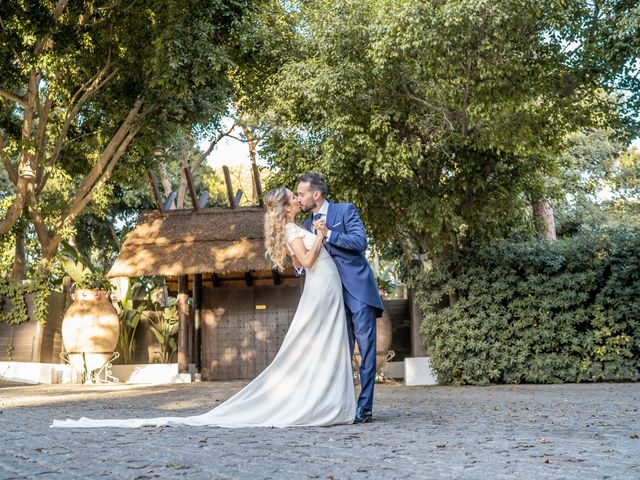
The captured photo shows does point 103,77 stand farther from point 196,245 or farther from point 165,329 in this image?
point 165,329

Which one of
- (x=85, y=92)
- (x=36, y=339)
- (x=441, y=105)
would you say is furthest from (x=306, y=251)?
(x=36, y=339)

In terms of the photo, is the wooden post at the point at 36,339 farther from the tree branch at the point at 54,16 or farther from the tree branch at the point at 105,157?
the tree branch at the point at 54,16

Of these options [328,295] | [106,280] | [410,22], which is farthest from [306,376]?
[106,280]

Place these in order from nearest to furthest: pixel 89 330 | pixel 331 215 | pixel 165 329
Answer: pixel 331 215, pixel 89 330, pixel 165 329

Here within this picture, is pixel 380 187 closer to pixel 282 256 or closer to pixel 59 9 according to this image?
pixel 59 9

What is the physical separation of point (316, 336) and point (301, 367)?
283 millimetres

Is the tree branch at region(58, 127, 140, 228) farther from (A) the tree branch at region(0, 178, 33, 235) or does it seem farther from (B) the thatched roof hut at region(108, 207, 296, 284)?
(B) the thatched roof hut at region(108, 207, 296, 284)

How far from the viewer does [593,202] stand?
27094 millimetres

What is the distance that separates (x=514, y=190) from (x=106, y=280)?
9.61 metres

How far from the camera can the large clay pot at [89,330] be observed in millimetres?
15961

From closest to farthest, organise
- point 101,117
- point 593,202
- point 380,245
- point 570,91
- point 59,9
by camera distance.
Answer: point 570,91 < point 59,9 < point 380,245 < point 101,117 < point 593,202

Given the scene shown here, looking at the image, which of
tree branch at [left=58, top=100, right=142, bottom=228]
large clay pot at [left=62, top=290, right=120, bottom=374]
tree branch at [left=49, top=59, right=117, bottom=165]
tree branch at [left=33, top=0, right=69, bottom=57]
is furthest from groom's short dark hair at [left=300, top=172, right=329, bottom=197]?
large clay pot at [left=62, top=290, right=120, bottom=374]

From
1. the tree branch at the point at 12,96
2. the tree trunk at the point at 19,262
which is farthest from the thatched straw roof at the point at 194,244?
the tree branch at the point at 12,96

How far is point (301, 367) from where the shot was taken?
236 inches
